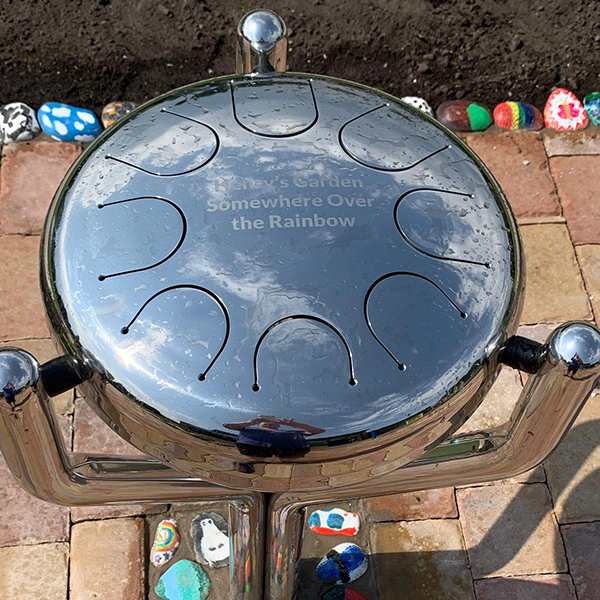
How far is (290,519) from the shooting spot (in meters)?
1.41

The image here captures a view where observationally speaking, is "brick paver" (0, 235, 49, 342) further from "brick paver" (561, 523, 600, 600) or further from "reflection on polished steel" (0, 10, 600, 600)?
"brick paver" (561, 523, 600, 600)

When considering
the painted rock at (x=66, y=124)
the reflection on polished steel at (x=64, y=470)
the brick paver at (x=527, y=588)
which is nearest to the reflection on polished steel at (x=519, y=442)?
the reflection on polished steel at (x=64, y=470)

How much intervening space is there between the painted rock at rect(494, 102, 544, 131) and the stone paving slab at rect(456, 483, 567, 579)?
53.2 inches

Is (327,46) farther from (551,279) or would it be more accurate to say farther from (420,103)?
(551,279)

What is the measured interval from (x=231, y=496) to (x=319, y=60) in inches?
90.8

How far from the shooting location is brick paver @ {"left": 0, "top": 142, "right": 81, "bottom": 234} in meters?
2.55

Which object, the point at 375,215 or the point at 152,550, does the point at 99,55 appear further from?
the point at 375,215

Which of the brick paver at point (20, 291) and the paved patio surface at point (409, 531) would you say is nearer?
the paved patio surface at point (409, 531)

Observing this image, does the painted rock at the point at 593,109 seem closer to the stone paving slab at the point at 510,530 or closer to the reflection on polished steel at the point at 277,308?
the stone paving slab at the point at 510,530

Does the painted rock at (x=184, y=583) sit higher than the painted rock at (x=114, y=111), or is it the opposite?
the painted rock at (x=114, y=111)

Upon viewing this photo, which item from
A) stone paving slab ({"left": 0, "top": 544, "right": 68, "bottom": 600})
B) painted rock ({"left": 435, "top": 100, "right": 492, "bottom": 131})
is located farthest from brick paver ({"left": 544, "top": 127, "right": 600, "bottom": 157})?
stone paving slab ({"left": 0, "top": 544, "right": 68, "bottom": 600})

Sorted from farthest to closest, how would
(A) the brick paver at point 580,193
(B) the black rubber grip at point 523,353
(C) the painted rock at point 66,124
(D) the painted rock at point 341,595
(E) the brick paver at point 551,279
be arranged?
(C) the painted rock at point 66,124 → (A) the brick paver at point 580,193 → (E) the brick paver at point 551,279 → (D) the painted rock at point 341,595 → (B) the black rubber grip at point 523,353

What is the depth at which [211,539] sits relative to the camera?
2.04m

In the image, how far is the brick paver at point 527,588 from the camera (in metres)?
2.00
